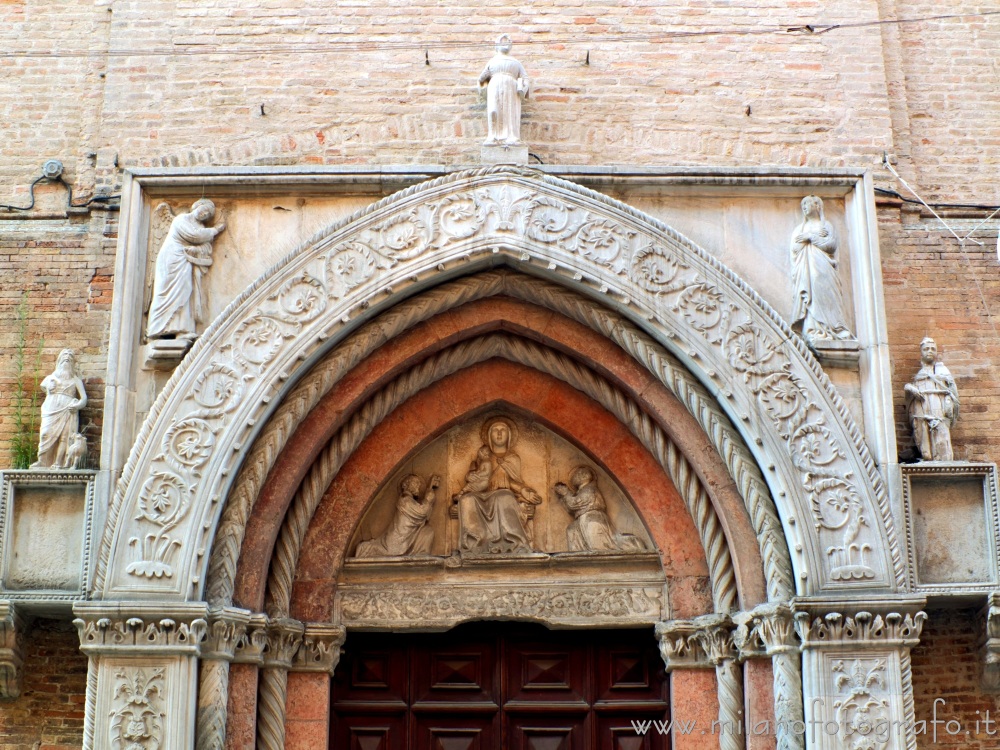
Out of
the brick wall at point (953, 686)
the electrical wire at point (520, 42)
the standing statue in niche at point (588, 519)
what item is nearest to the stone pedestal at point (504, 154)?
the electrical wire at point (520, 42)

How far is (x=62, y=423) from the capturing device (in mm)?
8438

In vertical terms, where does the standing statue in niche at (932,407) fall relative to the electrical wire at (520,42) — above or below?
below

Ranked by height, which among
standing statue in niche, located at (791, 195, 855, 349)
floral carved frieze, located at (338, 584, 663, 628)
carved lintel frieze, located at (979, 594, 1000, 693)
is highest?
standing statue in niche, located at (791, 195, 855, 349)

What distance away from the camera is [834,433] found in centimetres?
830

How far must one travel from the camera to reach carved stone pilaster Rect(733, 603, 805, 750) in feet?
→ 25.8

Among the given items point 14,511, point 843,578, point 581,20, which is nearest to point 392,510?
point 14,511

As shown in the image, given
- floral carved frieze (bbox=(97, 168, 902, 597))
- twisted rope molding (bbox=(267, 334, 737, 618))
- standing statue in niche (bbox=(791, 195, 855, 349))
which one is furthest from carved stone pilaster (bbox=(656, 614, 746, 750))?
standing statue in niche (bbox=(791, 195, 855, 349))

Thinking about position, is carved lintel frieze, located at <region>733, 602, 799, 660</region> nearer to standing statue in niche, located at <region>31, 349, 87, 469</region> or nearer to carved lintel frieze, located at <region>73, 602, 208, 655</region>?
carved lintel frieze, located at <region>73, 602, 208, 655</region>

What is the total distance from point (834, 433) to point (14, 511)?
15.5ft

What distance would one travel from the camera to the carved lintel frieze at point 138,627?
A: 7848 mm

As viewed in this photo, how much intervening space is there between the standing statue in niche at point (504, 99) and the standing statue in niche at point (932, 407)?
9.24 feet

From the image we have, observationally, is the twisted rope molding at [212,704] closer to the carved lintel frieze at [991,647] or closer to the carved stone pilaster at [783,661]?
the carved stone pilaster at [783,661]

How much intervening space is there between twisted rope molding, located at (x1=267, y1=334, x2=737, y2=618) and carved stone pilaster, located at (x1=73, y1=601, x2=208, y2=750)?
74cm

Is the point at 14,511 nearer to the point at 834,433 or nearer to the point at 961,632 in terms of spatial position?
the point at 834,433
